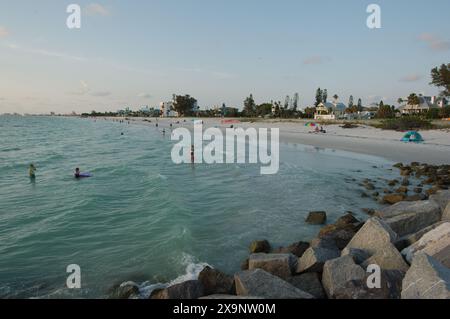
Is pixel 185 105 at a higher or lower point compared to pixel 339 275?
higher

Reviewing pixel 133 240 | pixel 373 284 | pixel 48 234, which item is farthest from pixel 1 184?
pixel 373 284

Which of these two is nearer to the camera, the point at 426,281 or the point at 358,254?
the point at 426,281

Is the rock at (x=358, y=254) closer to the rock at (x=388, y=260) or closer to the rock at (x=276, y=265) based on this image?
the rock at (x=388, y=260)

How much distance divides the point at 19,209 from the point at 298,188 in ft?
48.0

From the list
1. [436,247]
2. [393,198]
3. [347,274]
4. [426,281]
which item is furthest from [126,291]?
[393,198]

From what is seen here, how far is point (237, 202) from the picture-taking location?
1591cm

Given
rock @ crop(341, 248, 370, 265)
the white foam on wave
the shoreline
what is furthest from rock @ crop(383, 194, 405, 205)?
the shoreline

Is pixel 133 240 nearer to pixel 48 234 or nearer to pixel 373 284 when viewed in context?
pixel 48 234

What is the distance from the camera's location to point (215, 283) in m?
6.94

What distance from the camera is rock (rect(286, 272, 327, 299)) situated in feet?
21.1

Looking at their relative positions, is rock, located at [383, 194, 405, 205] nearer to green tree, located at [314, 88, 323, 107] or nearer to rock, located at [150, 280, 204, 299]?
rock, located at [150, 280, 204, 299]

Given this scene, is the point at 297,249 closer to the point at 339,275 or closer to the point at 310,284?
the point at 310,284

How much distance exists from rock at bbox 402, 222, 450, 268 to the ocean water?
416cm

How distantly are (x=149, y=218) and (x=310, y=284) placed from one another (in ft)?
28.5
